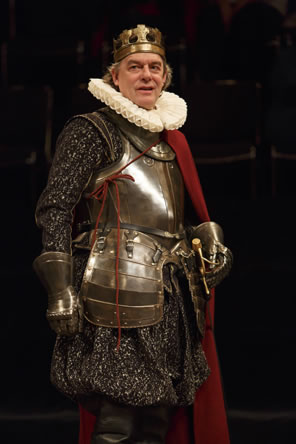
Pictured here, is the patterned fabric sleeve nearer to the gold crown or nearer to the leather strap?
the leather strap

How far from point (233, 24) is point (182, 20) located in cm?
50

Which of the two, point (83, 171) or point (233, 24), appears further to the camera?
point (233, 24)

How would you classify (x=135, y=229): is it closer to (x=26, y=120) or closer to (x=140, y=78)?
(x=140, y=78)

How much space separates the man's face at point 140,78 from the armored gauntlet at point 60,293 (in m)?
0.50

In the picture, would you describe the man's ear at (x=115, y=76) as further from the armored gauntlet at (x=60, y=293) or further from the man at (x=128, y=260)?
the armored gauntlet at (x=60, y=293)

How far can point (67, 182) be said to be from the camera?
2.09 metres

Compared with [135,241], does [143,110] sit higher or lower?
higher

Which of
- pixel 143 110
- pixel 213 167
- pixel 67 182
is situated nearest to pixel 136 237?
pixel 67 182

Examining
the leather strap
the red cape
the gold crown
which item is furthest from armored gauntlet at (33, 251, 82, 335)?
the gold crown

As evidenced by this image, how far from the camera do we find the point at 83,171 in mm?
2098

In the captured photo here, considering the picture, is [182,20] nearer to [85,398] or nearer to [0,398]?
[0,398]

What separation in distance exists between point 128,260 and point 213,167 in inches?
84.7

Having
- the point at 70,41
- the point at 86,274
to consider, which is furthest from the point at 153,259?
the point at 70,41

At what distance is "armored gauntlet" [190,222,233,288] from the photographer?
2236 millimetres
